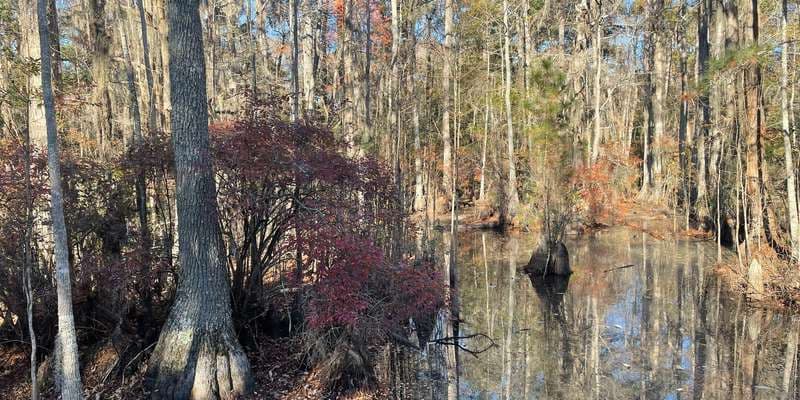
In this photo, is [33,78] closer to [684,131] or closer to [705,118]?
[705,118]

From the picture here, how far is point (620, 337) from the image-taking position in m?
8.34

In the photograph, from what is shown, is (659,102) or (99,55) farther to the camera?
(659,102)

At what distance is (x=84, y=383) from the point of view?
623 cm

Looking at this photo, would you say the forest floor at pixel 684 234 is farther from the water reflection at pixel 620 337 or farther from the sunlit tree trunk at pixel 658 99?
the sunlit tree trunk at pixel 658 99

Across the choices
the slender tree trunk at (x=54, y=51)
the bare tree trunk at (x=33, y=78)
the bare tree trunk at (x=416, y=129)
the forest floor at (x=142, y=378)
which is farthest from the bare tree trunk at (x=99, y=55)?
the bare tree trunk at (x=416, y=129)

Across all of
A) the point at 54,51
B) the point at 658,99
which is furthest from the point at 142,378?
the point at 658,99

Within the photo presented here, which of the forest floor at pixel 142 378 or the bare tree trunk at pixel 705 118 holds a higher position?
the bare tree trunk at pixel 705 118

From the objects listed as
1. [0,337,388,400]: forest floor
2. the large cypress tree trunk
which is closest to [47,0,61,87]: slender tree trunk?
the large cypress tree trunk

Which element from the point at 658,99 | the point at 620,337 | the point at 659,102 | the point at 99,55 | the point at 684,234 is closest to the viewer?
the point at 620,337

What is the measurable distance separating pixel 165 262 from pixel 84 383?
5.22 feet

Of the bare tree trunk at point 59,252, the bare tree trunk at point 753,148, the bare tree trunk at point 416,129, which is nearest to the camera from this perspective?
the bare tree trunk at point 59,252

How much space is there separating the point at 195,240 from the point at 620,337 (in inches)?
249

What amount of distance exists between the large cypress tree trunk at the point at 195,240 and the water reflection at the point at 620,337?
2.29 m

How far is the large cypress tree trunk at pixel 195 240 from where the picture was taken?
18.5 ft
